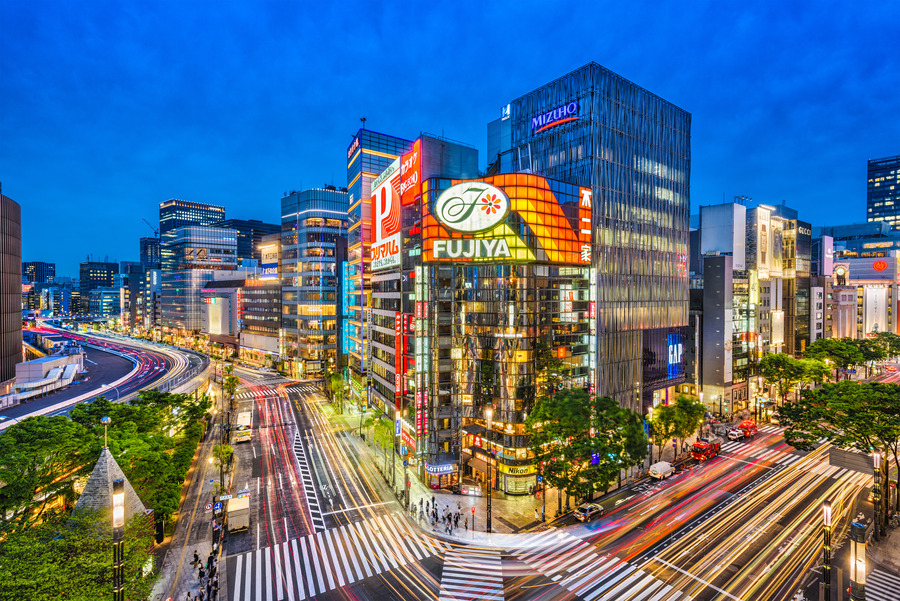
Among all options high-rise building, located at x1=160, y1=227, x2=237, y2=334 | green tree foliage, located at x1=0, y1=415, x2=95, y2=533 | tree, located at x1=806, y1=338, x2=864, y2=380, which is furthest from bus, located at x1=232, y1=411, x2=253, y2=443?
high-rise building, located at x1=160, y1=227, x2=237, y2=334

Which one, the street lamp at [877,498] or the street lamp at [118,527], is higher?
the street lamp at [118,527]

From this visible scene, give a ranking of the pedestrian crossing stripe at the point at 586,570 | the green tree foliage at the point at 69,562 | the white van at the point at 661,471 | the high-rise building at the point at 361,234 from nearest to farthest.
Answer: the green tree foliage at the point at 69,562 → the pedestrian crossing stripe at the point at 586,570 → the white van at the point at 661,471 → the high-rise building at the point at 361,234

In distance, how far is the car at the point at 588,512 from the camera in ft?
131

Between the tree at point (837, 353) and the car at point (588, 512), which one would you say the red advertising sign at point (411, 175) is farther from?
the tree at point (837, 353)

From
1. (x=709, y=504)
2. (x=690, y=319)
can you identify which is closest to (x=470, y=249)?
(x=709, y=504)

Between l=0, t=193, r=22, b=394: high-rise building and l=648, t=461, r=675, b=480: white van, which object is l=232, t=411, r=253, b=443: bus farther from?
l=648, t=461, r=675, b=480: white van

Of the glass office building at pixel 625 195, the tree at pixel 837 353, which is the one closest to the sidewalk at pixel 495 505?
the glass office building at pixel 625 195

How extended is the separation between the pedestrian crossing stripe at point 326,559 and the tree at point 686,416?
A: 32.8 meters

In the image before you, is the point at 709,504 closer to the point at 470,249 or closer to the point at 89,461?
the point at 470,249

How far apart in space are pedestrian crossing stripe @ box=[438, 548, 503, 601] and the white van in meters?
25.0

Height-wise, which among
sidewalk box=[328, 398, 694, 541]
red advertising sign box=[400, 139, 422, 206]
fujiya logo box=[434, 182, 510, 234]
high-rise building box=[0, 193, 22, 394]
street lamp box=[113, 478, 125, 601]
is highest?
red advertising sign box=[400, 139, 422, 206]

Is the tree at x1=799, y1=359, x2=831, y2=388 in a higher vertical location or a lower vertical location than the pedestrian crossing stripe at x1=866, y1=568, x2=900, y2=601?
higher

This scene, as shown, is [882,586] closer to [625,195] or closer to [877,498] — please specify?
[877,498]

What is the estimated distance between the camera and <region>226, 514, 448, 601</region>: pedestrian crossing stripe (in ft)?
99.6
